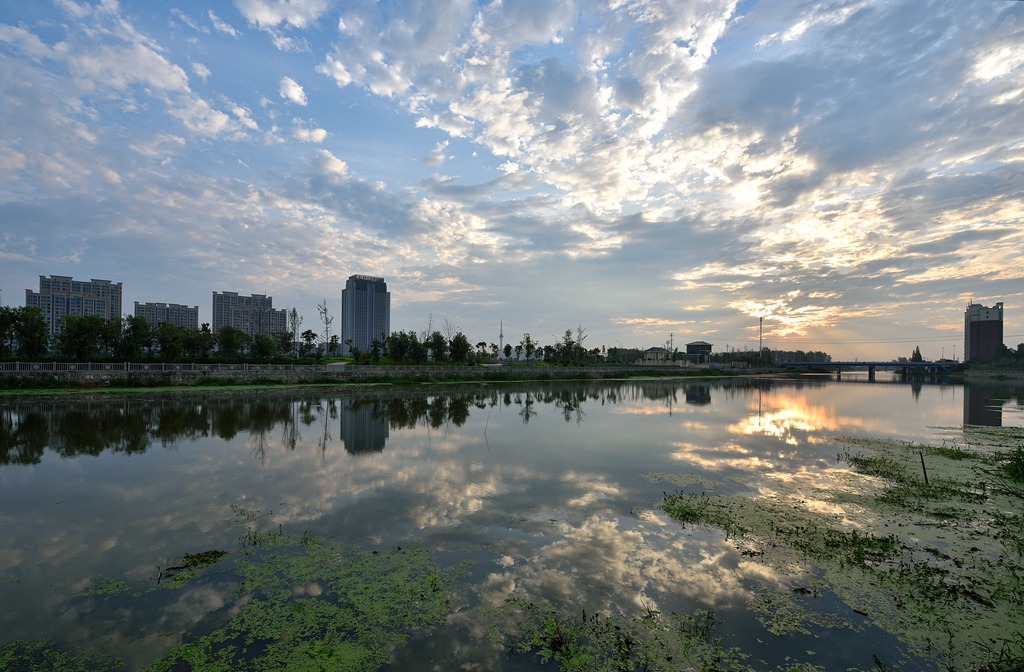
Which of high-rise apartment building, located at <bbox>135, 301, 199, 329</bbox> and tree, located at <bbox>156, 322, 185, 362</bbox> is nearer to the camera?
tree, located at <bbox>156, 322, 185, 362</bbox>

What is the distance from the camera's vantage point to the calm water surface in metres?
6.01

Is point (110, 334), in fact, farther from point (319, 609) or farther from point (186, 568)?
point (319, 609)

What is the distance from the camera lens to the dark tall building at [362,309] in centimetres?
14088

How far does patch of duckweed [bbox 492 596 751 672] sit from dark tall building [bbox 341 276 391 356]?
13903cm

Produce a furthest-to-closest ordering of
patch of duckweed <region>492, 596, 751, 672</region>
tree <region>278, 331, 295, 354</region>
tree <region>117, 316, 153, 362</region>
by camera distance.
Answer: tree <region>278, 331, 295, 354</region> → tree <region>117, 316, 153, 362</region> → patch of duckweed <region>492, 596, 751, 672</region>

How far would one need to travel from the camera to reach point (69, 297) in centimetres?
9350

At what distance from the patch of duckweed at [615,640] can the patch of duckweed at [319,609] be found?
1.15 m

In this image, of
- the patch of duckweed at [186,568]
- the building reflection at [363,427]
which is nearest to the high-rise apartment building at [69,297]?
the building reflection at [363,427]

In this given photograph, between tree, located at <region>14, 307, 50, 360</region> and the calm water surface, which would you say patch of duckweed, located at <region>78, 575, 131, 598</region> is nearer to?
the calm water surface

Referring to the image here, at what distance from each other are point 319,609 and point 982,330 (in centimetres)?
19941

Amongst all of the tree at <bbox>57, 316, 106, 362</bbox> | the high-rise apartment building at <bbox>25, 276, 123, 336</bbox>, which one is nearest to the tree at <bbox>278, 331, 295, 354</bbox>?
the tree at <bbox>57, 316, 106, 362</bbox>

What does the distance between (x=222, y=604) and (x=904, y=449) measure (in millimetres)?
23450

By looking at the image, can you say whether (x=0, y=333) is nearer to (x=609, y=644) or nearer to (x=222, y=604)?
(x=222, y=604)

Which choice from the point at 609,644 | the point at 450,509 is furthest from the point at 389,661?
the point at 450,509
